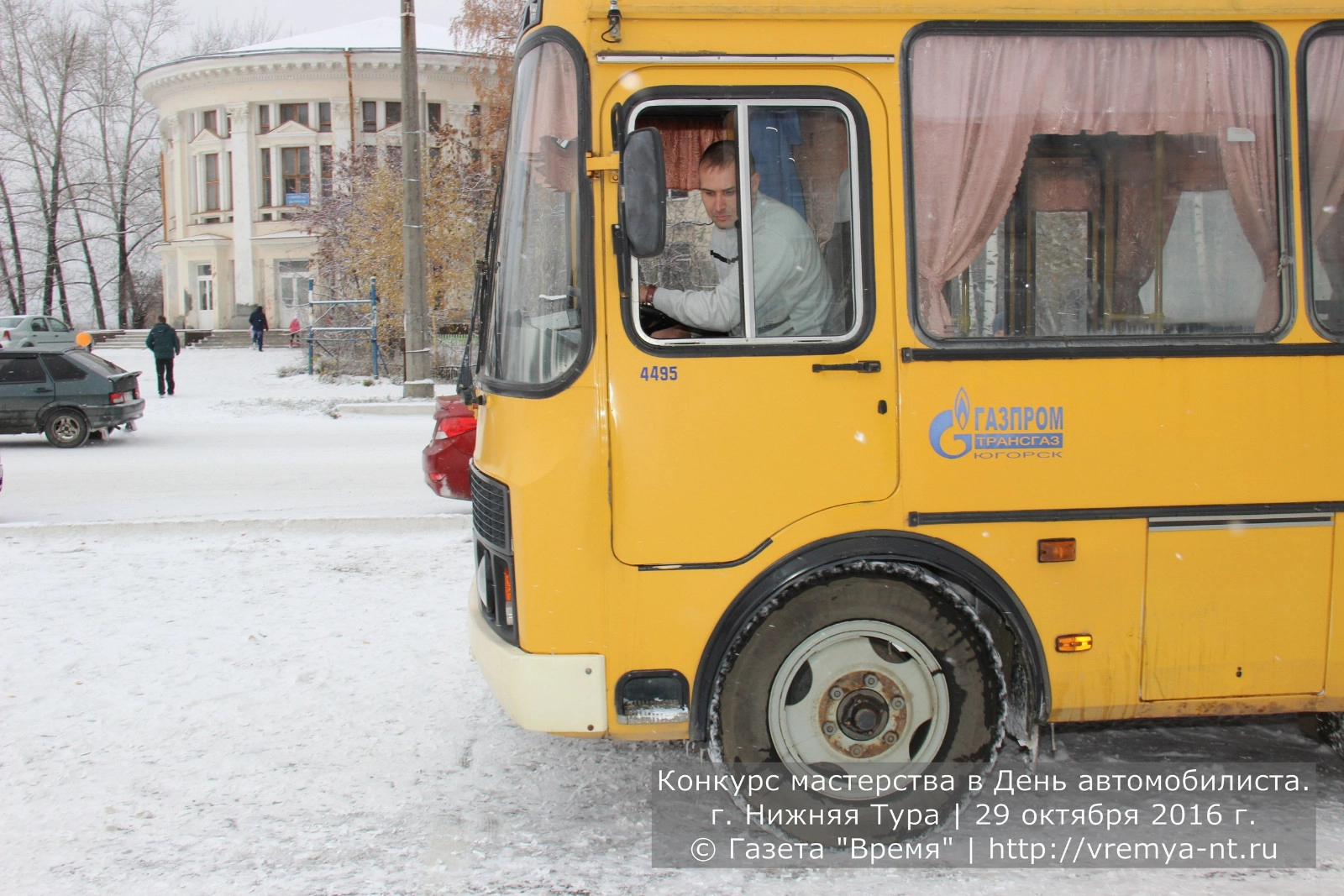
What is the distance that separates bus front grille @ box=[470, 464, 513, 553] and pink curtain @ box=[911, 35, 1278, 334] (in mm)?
1548

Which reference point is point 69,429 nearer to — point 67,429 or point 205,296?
point 67,429

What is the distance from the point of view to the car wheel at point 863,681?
354 cm

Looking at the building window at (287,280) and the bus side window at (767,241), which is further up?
the building window at (287,280)

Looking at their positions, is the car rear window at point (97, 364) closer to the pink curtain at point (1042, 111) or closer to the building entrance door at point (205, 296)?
the pink curtain at point (1042, 111)

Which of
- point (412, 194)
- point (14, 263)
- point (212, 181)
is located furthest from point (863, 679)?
point (14, 263)

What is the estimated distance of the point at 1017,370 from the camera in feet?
11.7

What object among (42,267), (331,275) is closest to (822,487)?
(331,275)

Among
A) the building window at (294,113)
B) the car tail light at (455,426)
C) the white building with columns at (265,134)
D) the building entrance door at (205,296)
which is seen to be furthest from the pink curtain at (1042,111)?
the building entrance door at (205,296)

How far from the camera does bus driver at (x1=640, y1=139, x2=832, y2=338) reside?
Answer: 3.53 m

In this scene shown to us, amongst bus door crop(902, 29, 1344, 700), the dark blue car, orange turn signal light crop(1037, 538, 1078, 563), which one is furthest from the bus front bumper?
the dark blue car

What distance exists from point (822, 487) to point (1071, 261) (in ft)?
3.80

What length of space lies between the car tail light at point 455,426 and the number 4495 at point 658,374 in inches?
113

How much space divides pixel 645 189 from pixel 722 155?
395 mm

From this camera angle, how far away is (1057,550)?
360 centimetres
